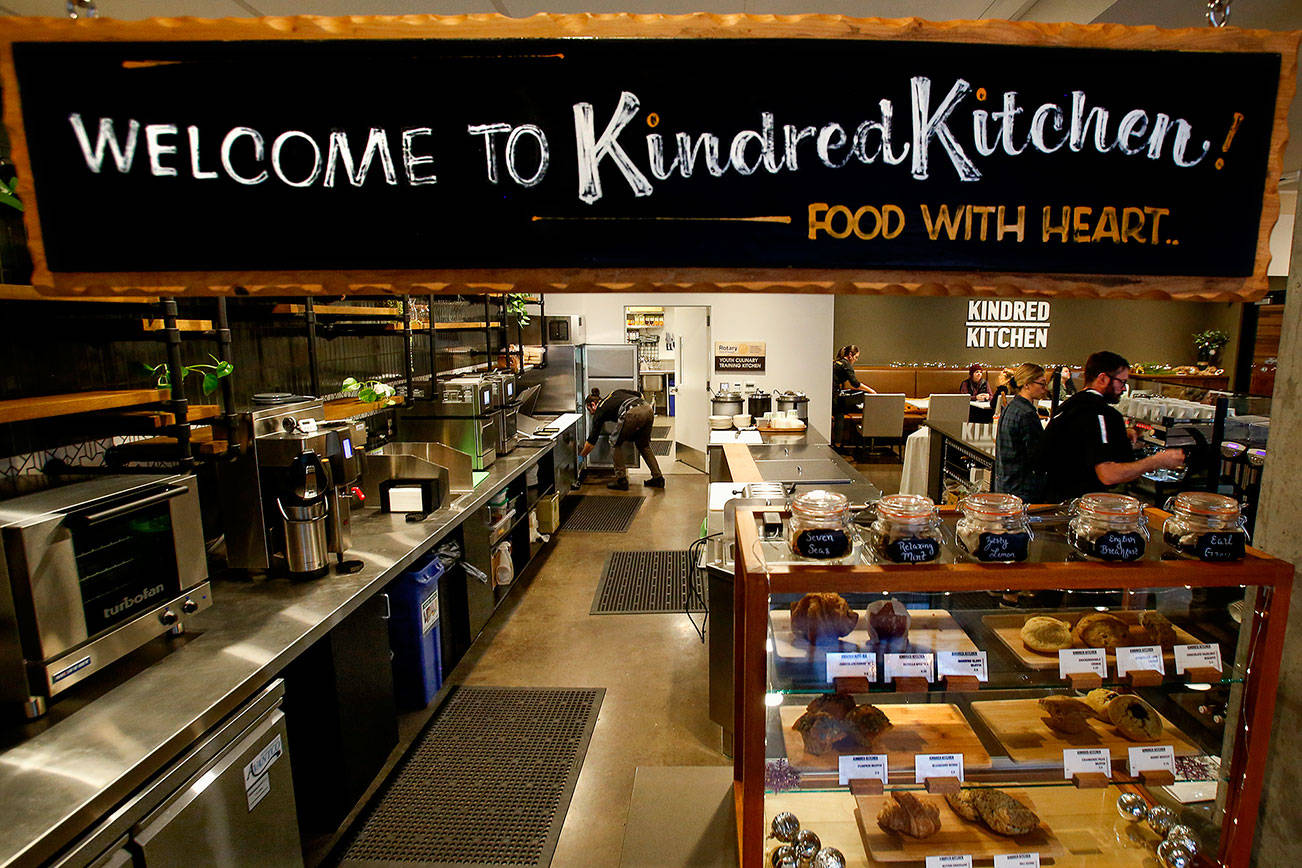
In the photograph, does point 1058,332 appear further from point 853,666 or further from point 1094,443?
point 853,666

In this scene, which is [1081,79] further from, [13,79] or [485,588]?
[485,588]

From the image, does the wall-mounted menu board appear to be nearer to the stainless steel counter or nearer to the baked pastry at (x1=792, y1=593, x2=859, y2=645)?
the baked pastry at (x1=792, y1=593, x2=859, y2=645)

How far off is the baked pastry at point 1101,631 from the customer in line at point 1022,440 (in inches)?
115

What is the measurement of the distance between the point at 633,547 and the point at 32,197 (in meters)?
5.31

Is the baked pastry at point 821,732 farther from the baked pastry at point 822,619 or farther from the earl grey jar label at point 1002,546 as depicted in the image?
the earl grey jar label at point 1002,546

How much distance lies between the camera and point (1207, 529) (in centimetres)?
126

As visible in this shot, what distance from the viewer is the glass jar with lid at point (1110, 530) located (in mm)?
1279

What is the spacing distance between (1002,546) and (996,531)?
32 mm

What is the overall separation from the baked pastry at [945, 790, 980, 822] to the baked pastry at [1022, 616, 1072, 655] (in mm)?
369

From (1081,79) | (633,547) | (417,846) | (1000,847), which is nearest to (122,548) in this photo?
(417,846)

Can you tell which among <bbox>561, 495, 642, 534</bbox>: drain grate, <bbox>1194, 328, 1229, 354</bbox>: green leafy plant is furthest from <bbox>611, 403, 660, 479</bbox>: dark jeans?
<bbox>1194, 328, 1229, 354</bbox>: green leafy plant

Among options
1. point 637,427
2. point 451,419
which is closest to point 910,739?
point 451,419

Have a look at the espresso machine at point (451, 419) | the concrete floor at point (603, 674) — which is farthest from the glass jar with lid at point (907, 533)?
the espresso machine at point (451, 419)

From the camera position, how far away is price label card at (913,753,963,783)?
4.47 feet
